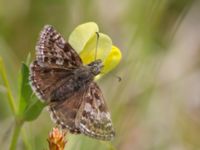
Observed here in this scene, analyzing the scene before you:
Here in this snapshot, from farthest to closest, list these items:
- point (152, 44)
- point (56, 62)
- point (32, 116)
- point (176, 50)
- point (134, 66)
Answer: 1. point (176, 50)
2. point (152, 44)
3. point (134, 66)
4. point (56, 62)
5. point (32, 116)

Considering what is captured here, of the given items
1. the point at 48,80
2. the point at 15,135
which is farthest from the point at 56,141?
the point at 48,80

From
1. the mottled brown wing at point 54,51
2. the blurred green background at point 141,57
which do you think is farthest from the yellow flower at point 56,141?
the blurred green background at point 141,57

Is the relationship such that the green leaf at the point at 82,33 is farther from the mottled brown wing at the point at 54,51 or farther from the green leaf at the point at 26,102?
the green leaf at the point at 26,102

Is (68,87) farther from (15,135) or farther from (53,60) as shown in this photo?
(15,135)

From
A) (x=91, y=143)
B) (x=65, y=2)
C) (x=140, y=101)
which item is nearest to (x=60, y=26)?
(x=65, y=2)

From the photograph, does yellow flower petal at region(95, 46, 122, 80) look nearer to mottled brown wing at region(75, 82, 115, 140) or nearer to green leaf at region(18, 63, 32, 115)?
mottled brown wing at region(75, 82, 115, 140)

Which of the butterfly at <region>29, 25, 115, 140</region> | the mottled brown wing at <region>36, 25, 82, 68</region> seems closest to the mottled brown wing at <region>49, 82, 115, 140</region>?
the butterfly at <region>29, 25, 115, 140</region>

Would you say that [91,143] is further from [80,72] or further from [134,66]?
[134,66]
